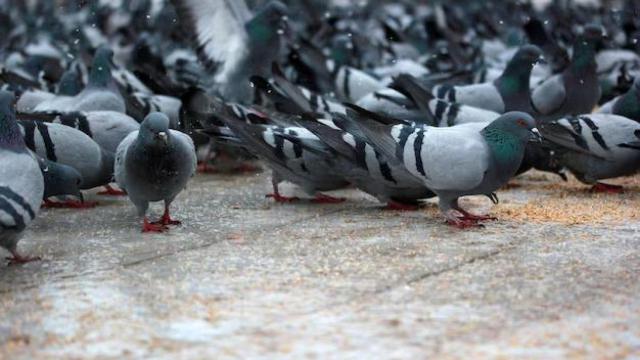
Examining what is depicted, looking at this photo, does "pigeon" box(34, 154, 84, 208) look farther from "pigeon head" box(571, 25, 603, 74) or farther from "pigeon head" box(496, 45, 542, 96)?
"pigeon head" box(571, 25, 603, 74)

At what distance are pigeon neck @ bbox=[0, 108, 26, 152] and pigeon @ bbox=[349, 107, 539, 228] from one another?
238cm

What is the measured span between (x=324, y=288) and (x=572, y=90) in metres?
6.23

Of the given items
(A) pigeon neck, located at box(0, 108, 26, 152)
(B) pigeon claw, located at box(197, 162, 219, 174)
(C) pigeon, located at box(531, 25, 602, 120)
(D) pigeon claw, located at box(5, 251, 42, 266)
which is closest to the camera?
(D) pigeon claw, located at box(5, 251, 42, 266)

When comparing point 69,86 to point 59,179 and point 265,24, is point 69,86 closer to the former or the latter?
point 265,24

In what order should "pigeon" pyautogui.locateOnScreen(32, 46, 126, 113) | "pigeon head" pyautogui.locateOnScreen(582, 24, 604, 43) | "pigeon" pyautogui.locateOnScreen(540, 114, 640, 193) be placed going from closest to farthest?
"pigeon" pyautogui.locateOnScreen(540, 114, 640, 193) < "pigeon" pyautogui.locateOnScreen(32, 46, 126, 113) < "pigeon head" pyautogui.locateOnScreen(582, 24, 604, 43)

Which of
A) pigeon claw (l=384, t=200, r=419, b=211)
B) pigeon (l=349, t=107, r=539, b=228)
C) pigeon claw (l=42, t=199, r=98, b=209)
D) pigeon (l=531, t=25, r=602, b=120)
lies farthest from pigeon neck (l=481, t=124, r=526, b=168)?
pigeon (l=531, t=25, r=602, b=120)

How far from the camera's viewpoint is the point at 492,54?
19.6 metres

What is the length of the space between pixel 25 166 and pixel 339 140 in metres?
2.45

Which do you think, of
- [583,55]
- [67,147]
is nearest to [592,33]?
[583,55]

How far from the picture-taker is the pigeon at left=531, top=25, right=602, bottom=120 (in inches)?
411

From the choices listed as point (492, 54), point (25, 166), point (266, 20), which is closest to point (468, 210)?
point (25, 166)

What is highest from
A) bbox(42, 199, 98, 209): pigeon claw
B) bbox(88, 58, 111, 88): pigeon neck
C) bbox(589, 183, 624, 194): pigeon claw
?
bbox(88, 58, 111, 88): pigeon neck

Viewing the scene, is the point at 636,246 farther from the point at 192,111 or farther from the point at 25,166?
the point at 192,111

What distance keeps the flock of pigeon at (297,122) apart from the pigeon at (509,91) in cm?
1
